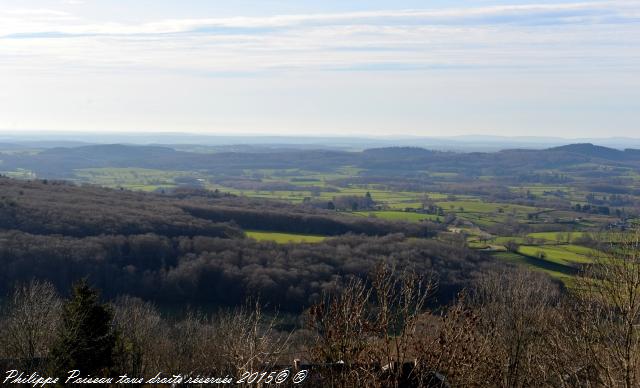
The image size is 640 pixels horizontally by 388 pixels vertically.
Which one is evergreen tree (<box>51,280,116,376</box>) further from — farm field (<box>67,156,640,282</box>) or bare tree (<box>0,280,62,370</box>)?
farm field (<box>67,156,640,282</box>)

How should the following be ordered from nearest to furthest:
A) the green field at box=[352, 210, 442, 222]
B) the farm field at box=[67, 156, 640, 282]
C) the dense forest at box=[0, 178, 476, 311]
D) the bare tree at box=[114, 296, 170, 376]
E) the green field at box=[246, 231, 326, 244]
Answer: the bare tree at box=[114, 296, 170, 376] → the dense forest at box=[0, 178, 476, 311] → the farm field at box=[67, 156, 640, 282] → the green field at box=[246, 231, 326, 244] → the green field at box=[352, 210, 442, 222]

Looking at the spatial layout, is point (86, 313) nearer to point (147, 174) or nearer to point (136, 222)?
point (136, 222)

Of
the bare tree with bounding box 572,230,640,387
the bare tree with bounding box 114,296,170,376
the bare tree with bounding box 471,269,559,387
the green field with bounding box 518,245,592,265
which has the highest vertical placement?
the bare tree with bounding box 572,230,640,387

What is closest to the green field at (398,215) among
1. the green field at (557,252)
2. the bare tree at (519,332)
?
the green field at (557,252)

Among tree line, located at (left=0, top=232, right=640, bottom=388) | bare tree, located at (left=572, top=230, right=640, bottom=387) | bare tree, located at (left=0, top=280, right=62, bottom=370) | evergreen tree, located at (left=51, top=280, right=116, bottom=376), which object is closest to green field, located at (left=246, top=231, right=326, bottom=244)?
tree line, located at (left=0, top=232, right=640, bottom=388)

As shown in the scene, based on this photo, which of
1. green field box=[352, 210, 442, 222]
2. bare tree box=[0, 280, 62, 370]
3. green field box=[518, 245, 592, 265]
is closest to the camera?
bare tree box=[0, 280, 62, 370]

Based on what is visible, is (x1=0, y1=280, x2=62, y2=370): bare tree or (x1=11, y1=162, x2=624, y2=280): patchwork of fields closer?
(x1=0, y1=280, x2=62, y2=370): bare tree
